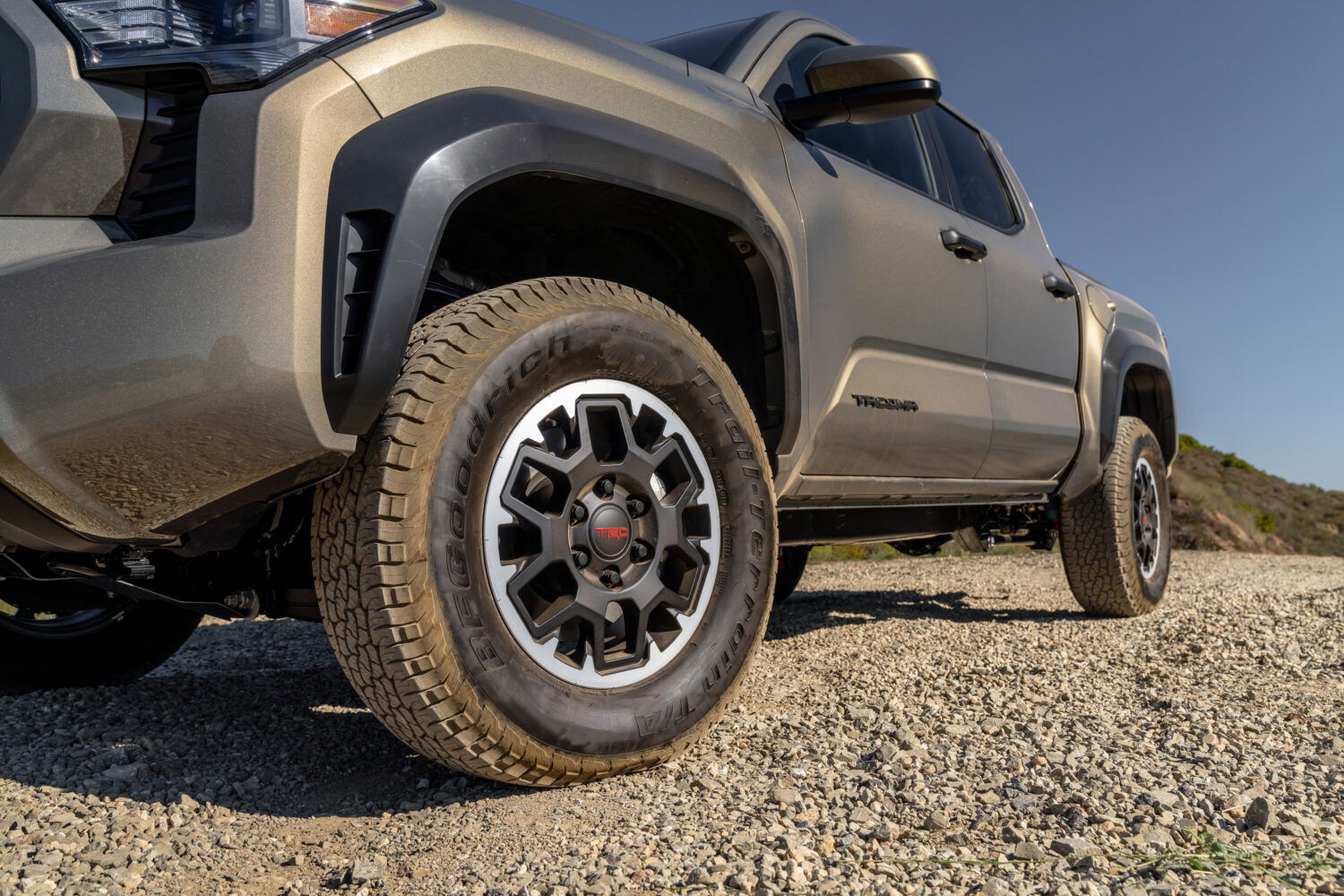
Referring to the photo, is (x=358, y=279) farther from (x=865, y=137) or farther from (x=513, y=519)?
(x=865, y=137)

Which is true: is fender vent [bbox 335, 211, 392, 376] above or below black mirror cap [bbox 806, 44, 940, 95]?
below

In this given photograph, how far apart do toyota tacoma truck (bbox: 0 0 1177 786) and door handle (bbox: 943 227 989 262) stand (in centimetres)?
49

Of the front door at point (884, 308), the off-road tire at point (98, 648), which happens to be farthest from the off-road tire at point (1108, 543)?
the off-road tire at point (98, 648)

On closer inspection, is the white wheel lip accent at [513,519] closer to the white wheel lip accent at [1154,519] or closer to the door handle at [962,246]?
the door handle at [962,246]

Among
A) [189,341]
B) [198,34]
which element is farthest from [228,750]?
[198,34]

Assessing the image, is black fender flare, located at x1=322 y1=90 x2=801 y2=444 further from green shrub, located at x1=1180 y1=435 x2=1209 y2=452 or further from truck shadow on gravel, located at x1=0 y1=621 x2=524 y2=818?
green shrub, located at x1=1180 y1=435 x2=1209 y2=452

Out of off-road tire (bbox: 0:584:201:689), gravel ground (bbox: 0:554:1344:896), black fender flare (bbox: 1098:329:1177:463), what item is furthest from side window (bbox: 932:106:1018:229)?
off-road tire (bbox: 0:584:201:689)

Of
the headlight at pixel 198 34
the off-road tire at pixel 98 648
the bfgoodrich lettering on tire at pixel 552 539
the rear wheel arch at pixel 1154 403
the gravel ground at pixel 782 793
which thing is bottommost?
the off-road tire at pixel 98 648

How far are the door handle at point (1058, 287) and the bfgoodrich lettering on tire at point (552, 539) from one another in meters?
2.26

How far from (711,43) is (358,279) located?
5.48 ft

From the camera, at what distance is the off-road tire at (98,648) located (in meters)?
2.73

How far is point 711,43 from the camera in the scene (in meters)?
2.88

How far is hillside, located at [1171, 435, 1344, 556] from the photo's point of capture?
598 inches

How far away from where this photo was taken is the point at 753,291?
7.94 ft
